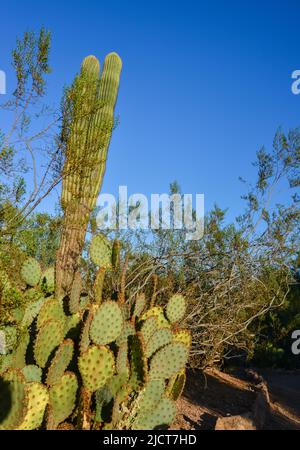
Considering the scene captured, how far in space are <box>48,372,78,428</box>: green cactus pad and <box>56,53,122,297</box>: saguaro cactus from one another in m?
3.15

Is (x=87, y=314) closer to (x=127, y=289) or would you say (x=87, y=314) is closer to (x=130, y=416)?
(x=130, y=416)

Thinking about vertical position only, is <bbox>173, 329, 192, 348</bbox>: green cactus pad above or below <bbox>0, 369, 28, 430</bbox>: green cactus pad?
above

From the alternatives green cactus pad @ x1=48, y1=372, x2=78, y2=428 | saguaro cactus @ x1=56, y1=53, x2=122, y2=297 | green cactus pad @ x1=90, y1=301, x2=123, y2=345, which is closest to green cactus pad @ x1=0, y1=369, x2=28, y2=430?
green cactus pad @ x1=48, y1=372, x2=78, y2=428

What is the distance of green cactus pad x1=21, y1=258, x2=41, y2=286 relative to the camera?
15.2ft

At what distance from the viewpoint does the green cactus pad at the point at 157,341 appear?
14.3 ft

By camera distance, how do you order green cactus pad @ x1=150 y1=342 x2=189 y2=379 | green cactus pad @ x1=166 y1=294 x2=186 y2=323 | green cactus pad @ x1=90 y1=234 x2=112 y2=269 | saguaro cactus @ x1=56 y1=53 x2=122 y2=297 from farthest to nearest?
saguaro cactus @ x1=56 y1=53 x2=122 y2=297
green cactus pad @ x1=166 y1=294 x2=186 y2=323
green cactus pad @ x1=90 y1=234 x2=112 y2=269
green cactus pad @ x1=150 y1=342 x2=189 y2=379

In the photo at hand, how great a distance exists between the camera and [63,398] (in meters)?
3.59

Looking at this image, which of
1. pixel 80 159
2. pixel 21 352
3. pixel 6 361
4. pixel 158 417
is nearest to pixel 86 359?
pixel 21 352

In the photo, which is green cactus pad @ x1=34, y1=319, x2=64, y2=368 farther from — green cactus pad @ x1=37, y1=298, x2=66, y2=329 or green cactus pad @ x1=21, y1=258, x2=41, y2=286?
green cactus pad @ x1=21, y1=258, x2=41, y2=286

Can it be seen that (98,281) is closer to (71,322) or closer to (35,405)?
(71,322)

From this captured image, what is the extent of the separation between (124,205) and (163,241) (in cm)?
99

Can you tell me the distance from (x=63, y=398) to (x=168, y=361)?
3.58 feet
